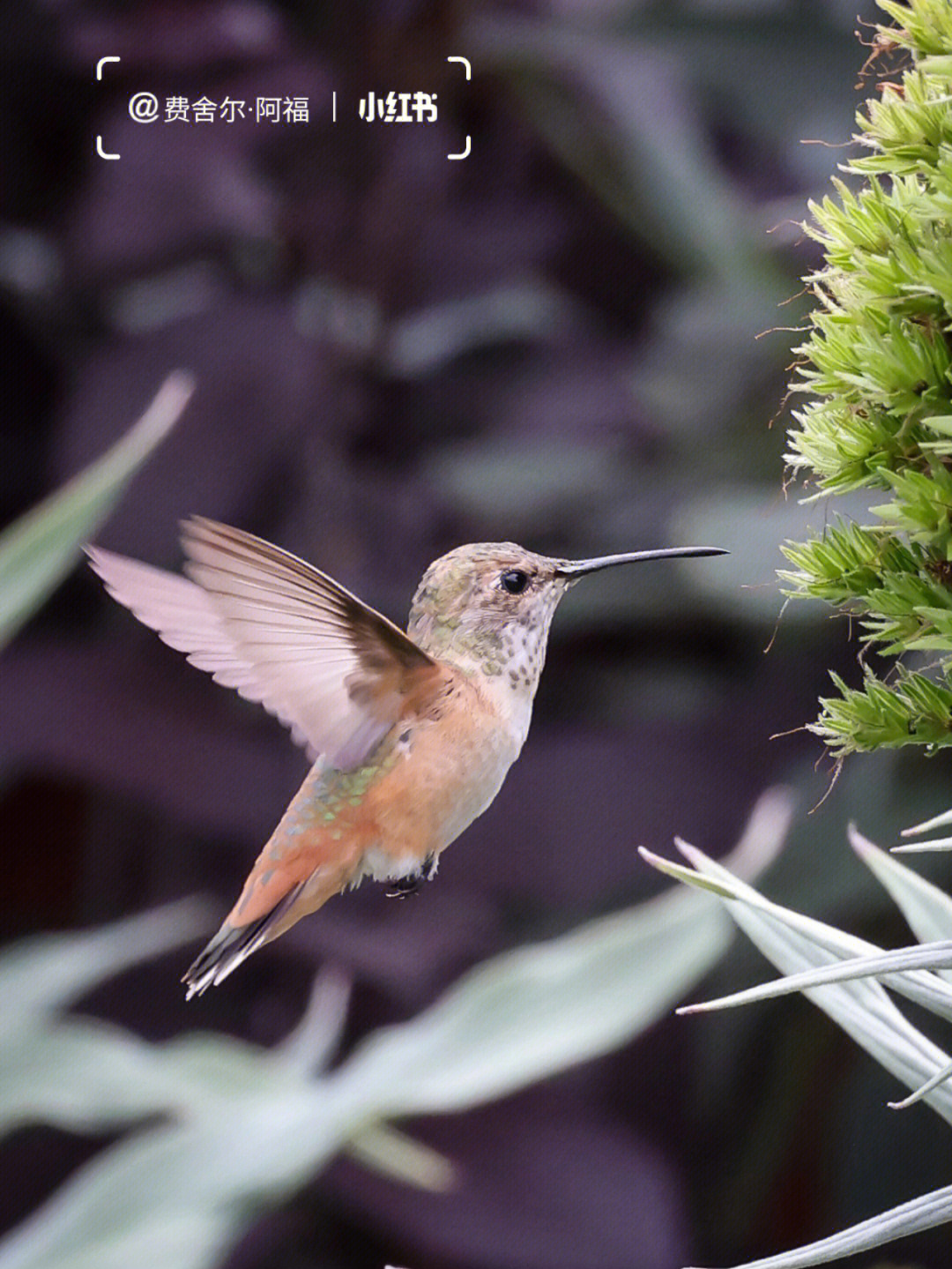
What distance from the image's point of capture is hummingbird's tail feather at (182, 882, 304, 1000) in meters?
0.35

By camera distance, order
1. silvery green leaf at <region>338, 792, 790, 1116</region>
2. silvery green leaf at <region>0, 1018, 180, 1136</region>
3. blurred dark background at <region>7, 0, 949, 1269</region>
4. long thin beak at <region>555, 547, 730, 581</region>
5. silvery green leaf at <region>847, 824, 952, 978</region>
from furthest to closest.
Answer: blurred dark background at <region>7, 0, 949, 1269</region> → silvery green leaf at <region>0, 1018, 180, 1136</region> → silvery green leaf at <region>338, 792, 790, 1116</region> → silvery green leaf at <region>847, 824, 952, 978</region> → long thin beak at <region>555, 547, 730, 581</region>

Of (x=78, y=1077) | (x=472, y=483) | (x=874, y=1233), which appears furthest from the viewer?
(x=472, y=483)

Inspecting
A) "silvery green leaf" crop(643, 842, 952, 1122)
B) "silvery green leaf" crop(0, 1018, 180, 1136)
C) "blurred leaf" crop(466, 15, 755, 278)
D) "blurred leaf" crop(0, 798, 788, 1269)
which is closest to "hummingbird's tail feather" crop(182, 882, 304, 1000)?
"silvery green leaf" crop(643, 842, 952, 1122)

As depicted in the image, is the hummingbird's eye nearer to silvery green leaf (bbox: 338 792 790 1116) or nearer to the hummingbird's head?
the hummingbird's head

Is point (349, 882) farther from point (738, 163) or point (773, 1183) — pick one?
point (738, 163)

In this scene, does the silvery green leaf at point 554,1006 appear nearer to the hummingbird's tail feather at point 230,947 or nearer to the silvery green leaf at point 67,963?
the silvery green leaf at point 67,963

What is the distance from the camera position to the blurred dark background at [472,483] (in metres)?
1.24

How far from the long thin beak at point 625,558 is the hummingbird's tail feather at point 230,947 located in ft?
0.37

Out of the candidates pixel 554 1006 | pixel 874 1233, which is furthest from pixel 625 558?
pixel 554 1006

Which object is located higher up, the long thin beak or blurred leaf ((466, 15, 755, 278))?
blurred leaf ((466, 15, 755, 278))

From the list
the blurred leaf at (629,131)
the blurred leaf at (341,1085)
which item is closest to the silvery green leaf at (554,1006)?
the blurred leaf at (341,1085)

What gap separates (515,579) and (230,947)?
115 millimetres

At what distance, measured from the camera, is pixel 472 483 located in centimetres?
133

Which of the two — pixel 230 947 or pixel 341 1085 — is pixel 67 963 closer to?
pixel 341 1085
